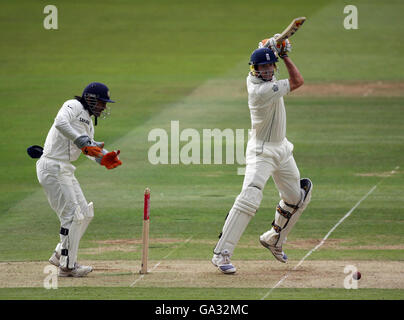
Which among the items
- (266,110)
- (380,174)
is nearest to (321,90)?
(380,174)

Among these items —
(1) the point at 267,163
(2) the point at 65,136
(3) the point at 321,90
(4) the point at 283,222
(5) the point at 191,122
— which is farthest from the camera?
(3) the point at 321,90

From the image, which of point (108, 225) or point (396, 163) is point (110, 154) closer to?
point (108, 225)

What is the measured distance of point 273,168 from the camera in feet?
35.9

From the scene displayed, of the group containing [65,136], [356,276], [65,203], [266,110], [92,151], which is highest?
[266,110]

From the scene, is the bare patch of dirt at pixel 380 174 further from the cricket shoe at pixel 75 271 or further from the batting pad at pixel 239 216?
the cricket shoe at pixel 75 271

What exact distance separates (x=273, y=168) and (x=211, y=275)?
1.46m

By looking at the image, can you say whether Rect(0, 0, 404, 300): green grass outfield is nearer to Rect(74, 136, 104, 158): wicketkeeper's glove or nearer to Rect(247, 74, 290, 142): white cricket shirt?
Rect(74, 136, 104, 158): wicketkeeper's glove

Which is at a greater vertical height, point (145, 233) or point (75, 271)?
point (145, 233)

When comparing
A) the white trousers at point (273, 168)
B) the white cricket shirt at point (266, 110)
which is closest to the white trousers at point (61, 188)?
the white trousers at point (273, 168)

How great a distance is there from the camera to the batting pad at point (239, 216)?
10688 mm

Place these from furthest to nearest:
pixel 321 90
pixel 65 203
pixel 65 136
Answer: pixel 321 90
pixel 65 203
pixel 65 136

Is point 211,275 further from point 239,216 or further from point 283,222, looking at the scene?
point 283,222

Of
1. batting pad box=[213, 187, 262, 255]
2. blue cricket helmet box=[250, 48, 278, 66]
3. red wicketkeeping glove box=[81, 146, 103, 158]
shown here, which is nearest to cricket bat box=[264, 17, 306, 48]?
blue cricket helmet box=[250, 48, 278, 66]

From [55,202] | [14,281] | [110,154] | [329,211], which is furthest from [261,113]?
[329,211]
